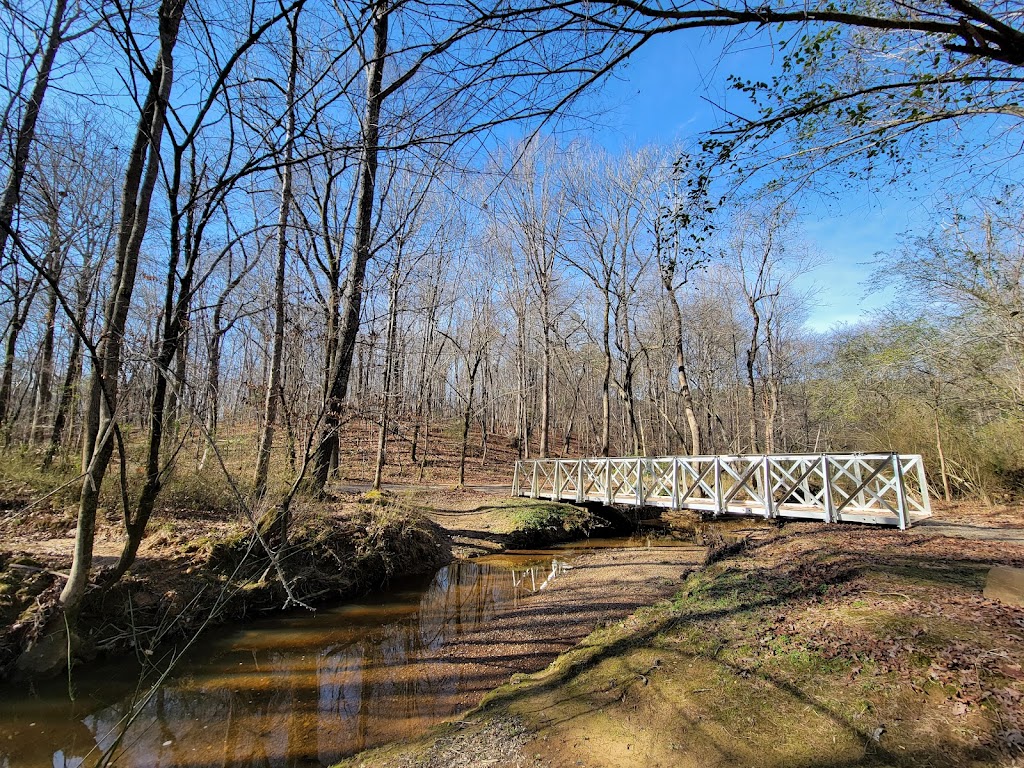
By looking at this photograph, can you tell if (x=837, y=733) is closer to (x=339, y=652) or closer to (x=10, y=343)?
(x=339, y=652)

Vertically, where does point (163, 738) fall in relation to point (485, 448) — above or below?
below

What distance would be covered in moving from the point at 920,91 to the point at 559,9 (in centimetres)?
279

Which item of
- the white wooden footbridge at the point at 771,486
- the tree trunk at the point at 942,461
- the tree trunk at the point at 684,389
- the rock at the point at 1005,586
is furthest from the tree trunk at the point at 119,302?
the tree trunk at the point at 942,461

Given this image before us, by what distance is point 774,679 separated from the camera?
331cm

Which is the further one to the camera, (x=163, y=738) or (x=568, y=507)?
(x=568, y=507)

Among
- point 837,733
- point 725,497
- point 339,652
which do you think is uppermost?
point 725,497

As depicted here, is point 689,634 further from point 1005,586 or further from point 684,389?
point 684,389

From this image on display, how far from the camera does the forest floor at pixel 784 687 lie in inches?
101

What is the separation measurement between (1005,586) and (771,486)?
4891 millimetres

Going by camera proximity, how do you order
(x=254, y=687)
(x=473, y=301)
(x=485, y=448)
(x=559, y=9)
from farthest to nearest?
(x=485, y=448) < (x=473, y=301) < (x=254, y=687) < (x=559, y=9)

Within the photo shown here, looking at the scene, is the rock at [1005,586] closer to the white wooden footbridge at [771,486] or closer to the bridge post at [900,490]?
the bridge post at [900,490]

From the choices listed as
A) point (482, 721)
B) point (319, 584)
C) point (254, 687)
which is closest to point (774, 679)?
point (482, 721)

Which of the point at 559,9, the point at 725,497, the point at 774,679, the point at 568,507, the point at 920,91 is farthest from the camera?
the point at 568,507

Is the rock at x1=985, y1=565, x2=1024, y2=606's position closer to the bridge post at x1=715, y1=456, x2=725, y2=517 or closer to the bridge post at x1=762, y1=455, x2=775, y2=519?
the bridge post at x1=762, y1=455, x2=775, y2=519
